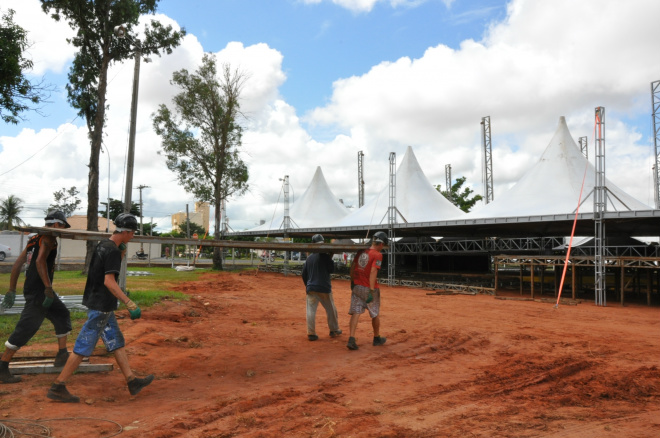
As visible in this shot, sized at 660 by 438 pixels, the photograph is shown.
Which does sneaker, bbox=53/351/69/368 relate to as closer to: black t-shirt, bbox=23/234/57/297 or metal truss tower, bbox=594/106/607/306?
black t-shirt, bbox=23/234/57/297

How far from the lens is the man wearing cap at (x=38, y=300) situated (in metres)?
4.84

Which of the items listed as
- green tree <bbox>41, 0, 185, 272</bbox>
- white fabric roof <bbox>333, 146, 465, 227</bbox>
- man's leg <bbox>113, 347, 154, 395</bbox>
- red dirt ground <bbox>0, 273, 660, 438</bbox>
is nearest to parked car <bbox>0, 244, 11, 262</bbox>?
green tree <bbox>41, 0, 185, 272</bbox>

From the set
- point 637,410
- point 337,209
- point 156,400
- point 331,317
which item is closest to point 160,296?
point 331,317

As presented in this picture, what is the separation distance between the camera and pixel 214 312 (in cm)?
1130

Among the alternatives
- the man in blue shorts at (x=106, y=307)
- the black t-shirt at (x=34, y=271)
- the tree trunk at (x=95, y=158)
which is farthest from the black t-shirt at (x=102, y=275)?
the tree trunk at (x=95, y=158)

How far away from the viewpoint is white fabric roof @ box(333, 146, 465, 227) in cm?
2256

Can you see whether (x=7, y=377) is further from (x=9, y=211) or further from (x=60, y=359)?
(x=9, y=211)

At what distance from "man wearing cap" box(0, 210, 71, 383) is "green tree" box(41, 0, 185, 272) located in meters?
13.1

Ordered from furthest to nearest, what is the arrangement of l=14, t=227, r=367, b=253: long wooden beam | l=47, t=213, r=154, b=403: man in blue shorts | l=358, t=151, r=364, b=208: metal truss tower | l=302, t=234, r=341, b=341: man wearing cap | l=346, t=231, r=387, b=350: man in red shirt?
l=358, t=151, r=364, b=208: metal truss tower → l=302, t=234, r=341, b=341: man wearing cap → l=346, t=231, r=387, b=350: man in red shirt → l=14, t=227, r=367, b=253: long wooden beam → l=47, t=213, r=154, b=403: man in blue shorts

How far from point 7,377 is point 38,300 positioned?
0.84 m

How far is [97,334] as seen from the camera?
4.54 m

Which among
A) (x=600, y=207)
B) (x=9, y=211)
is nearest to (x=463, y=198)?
(x=600, y=207)

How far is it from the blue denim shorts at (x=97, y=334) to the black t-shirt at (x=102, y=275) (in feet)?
0.27

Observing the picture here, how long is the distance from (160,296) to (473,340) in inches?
322
